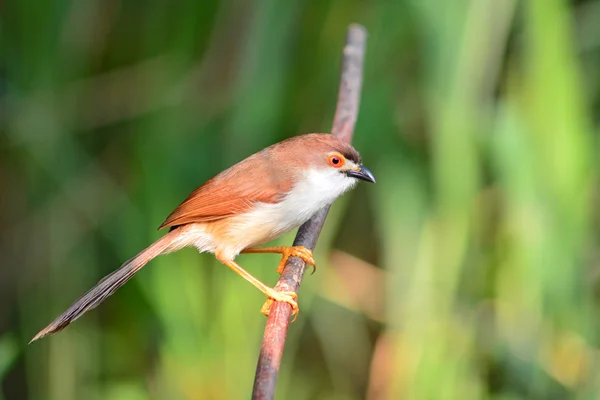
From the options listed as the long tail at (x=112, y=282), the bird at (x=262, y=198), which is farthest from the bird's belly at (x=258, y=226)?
the long tail at (x=112, y=282)

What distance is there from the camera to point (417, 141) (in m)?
4.29

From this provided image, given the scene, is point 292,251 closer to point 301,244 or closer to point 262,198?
point 301,244

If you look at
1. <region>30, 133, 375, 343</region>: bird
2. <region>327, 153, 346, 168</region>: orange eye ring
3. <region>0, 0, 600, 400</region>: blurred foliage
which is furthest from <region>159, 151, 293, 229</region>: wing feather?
<region>0, 0, 600, 400</region>: blurred foliage

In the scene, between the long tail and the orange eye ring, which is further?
the orange eye ring

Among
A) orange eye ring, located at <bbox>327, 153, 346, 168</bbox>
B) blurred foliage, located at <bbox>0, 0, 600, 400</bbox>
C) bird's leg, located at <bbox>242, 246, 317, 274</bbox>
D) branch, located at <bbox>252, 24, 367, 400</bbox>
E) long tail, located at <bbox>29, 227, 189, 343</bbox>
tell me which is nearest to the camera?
branch, located at <bbox>252, 24, 367, 400</bbox>

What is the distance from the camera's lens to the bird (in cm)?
310

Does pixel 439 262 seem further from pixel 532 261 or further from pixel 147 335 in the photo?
pixel 147 335

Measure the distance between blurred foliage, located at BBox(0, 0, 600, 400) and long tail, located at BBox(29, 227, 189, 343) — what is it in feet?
1.75

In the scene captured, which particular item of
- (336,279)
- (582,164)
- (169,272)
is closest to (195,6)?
(169,272)

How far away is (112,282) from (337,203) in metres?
1.32

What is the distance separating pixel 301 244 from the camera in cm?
289

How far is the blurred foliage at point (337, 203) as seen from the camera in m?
3.50

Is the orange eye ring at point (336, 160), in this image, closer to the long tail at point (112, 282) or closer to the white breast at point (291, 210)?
the white breast at point (291, 210)

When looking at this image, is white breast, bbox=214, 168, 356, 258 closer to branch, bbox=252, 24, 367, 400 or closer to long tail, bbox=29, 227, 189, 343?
branch, bbox=252, 24, 367, 400
